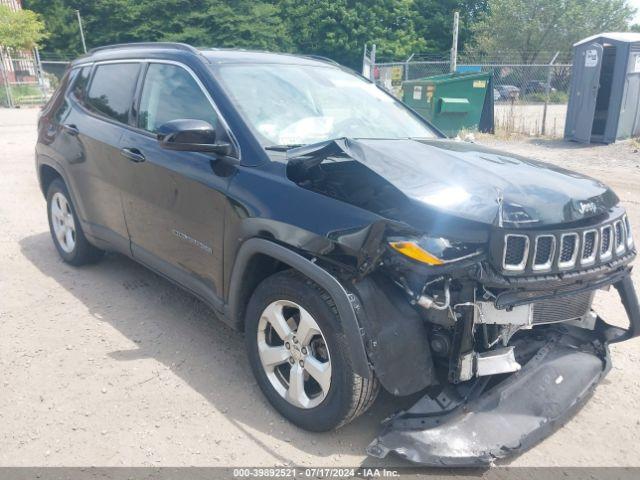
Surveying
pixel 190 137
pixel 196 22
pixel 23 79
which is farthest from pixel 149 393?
pixel 196 22

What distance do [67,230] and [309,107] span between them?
2.86 meters

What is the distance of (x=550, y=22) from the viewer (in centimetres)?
3762

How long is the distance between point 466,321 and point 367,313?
1.44 feet

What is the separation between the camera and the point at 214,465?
2695mm

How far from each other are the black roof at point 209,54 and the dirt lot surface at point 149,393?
1.86m

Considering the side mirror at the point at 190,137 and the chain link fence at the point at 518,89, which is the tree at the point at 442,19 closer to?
the chain link fence at the point at 518,89

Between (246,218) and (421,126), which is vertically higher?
(421,126)

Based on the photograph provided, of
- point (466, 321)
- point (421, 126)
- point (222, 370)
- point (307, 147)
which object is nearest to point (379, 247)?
point (466, 321)

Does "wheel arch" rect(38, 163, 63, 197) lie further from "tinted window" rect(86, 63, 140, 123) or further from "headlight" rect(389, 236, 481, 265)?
"headlight" rect(389, 236, 481, 265)

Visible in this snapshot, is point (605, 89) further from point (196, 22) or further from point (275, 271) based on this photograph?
point (196, 22)

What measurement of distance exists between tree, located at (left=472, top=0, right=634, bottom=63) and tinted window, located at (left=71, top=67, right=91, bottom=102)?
3754 cm

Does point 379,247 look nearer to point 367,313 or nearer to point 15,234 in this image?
point 367,313

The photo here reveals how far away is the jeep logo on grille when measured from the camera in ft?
8.66

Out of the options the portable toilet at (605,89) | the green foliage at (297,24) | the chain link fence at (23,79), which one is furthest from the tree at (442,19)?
the portable toilet at (605,89)
